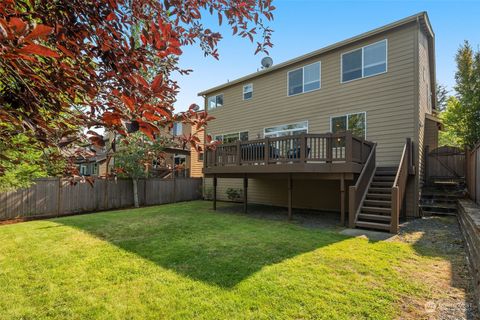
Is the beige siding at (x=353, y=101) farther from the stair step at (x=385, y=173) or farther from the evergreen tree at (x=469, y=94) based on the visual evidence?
the evergreen tree at (x=469, y=94)

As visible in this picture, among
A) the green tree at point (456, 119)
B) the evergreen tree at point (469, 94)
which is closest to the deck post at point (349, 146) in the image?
the evergreen tree at point (469, 94)

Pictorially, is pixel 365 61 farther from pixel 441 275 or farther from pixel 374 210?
pixel 441 275

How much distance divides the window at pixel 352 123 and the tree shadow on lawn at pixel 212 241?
13.3ft

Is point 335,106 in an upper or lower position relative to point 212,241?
upper

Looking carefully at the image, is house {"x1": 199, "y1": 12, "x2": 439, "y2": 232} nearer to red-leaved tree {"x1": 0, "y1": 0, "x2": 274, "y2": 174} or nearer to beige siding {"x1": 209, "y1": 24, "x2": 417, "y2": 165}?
beige siding {"x1": 209, "y1": 24, "x2": 417, "y2": 165}

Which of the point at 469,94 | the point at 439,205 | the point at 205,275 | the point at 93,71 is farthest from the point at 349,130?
the point at 93,71

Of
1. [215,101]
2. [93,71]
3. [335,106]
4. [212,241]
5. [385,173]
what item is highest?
[215,101]

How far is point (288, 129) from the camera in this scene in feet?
38.9

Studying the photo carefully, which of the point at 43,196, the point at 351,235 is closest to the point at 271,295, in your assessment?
the point at 351,235

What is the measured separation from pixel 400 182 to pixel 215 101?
10.6 m

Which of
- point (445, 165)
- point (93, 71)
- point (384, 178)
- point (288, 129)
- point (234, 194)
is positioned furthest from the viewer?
point (234, 194)

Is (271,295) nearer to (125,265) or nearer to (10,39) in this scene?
(125,265)

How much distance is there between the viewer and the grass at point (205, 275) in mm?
3139

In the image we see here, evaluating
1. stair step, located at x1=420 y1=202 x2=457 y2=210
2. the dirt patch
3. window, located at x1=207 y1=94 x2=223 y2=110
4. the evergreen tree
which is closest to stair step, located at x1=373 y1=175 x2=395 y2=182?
the dirt patch
